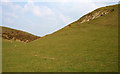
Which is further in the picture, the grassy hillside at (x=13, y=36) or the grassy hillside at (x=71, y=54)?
the grassy hillside at (x=13, y=36)

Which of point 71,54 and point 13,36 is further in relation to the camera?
point 13,36

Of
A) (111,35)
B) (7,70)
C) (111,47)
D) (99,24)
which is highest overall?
(99,24)

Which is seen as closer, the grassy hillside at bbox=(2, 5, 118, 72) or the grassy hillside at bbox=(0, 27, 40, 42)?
the grassy hillside at bbox=(2, 5, 118, 72)

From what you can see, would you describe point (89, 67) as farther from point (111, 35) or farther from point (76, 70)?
point (111, 35)

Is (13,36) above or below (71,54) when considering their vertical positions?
above

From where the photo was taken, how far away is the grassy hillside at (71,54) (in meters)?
15.8

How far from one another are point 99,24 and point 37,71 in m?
32.5

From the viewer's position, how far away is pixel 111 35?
3212 centimetres

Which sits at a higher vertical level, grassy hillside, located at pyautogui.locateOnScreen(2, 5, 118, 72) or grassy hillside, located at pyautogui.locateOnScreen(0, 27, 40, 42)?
grassy hillside, located at pyautogui.locateOnScreen(0, 27, 40, 42)

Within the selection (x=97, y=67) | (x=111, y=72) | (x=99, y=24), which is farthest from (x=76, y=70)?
(x=99, y=24)

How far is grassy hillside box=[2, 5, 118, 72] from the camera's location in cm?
1581

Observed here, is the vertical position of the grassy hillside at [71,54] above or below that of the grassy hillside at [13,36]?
below

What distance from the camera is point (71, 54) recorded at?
2233cm

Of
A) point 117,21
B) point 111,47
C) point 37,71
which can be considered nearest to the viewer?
point 37,71
